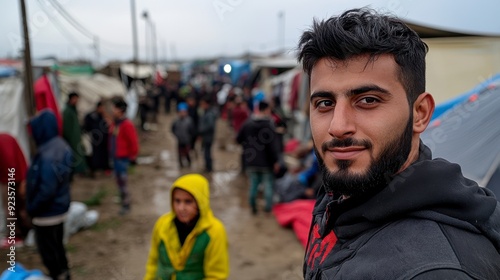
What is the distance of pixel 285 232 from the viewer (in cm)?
564

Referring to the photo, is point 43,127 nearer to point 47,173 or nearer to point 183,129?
point 47,173

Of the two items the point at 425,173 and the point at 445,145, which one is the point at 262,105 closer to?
the point at 445,145

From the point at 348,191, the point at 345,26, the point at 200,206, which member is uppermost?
the point at 345,26

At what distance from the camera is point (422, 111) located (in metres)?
1.06

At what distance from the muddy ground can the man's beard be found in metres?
3.62

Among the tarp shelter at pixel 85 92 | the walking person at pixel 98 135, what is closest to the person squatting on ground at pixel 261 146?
the walking person at pixel 98 135

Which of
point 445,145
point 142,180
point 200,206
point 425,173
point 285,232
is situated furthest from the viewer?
point 142,180

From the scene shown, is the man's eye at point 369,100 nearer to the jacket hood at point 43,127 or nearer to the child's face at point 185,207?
the child's face at point 185,207

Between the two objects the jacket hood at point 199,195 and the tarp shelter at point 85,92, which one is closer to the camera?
the jacket hood at point 199,195

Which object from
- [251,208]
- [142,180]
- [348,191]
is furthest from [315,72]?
[142,180]

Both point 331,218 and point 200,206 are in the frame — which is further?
point 200,206

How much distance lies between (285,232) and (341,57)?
4.91m

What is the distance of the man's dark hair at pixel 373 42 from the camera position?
998mm

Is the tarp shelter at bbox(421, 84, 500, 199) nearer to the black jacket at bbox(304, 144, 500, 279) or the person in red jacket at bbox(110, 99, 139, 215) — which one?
the black jacket at bbox(304, 144, 500, 279)
